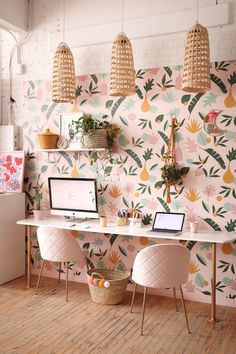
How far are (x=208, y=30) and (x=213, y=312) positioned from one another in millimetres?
2489

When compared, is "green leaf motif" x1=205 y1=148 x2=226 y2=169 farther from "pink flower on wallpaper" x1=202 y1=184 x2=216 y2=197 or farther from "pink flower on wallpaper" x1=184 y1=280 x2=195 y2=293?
"pink flower on wallpaper" x1=184 y1=280 x2=195 y2=293

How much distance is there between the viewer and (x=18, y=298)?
3783mm

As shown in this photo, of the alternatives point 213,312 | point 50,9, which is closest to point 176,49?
point 50,9

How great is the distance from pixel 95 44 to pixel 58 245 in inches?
81.9

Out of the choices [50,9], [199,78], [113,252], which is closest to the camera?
[199,78]

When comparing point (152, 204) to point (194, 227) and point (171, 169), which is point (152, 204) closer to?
point (171, 169)

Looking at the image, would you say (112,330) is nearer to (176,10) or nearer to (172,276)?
(172,276)

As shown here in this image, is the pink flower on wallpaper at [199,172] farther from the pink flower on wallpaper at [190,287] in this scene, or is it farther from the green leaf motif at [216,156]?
the pink flower on wallpaper at [190,287]

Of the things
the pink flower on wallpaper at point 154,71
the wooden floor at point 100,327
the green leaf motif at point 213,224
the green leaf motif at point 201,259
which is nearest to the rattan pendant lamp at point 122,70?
the pink flower on wallpaper at point 154,71

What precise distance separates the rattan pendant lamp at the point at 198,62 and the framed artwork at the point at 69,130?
1334 millimetres

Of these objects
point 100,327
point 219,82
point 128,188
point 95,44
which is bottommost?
point 100,327

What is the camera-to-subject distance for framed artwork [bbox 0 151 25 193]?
14.8 ft

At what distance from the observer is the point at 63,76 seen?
3955 millimetres

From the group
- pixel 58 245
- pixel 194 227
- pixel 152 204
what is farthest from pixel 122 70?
pixel 58 245
